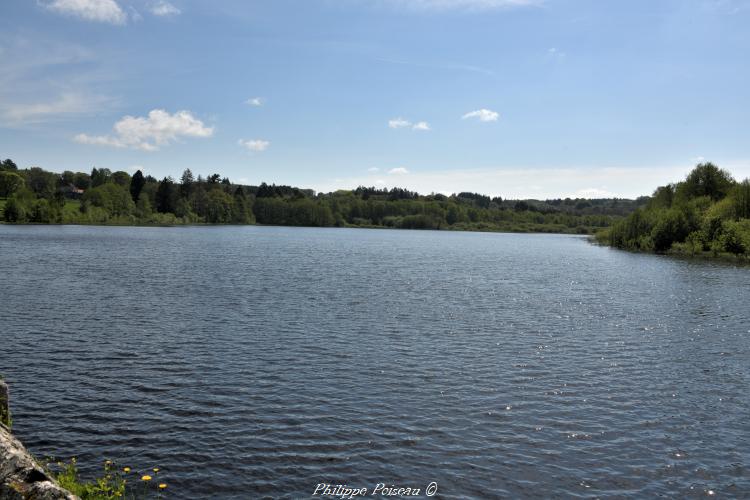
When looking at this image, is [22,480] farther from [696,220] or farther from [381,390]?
[696,220]

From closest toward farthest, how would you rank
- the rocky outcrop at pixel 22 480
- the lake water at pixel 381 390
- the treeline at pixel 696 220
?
the rocky outcrop at pixel 22 480 < the lake water at pixel 381 390 < the treeline at pixel 696 220

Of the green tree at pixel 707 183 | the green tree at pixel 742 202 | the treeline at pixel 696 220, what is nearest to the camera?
the treeline at pixel 696 220

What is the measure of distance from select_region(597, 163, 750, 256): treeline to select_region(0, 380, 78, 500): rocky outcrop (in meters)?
114

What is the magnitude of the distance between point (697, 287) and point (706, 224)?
192ft

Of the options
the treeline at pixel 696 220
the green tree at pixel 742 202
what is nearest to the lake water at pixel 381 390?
the treeline at pixel 696 220

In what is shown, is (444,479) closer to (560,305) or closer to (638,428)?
(638,428)

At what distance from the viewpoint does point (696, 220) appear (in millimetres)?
114812

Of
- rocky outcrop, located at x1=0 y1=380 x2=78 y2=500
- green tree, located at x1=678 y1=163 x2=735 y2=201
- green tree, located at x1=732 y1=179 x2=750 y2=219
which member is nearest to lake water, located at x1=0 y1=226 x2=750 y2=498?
rocky outcrop, located at x1=0 y1=380 x2=78 y2=500

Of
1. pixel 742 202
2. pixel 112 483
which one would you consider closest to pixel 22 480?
pixel 112 483

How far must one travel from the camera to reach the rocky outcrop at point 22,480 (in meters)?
8.92

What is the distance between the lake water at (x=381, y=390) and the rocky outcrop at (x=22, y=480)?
4847mm

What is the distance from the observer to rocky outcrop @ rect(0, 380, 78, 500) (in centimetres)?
892

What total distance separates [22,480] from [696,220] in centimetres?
12856

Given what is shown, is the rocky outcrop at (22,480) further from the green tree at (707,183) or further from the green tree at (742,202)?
the green tree at (707,183)
